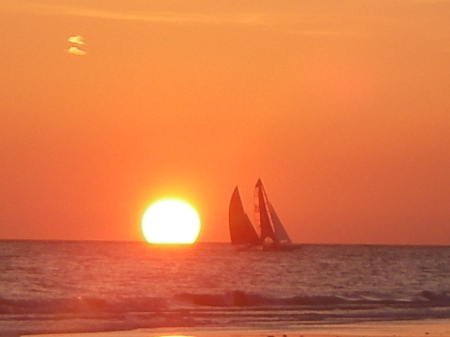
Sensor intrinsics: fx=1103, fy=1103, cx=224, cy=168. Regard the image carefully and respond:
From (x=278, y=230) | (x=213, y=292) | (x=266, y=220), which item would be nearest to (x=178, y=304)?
(x=213, y=292)

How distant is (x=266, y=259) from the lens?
365 feet

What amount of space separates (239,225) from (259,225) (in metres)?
4.99

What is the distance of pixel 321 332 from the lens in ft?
95.9

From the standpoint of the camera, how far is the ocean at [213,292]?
1389 inches

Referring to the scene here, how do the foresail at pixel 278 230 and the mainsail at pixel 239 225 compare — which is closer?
the foresail at pixel 278 230

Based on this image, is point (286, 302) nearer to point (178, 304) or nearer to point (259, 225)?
point (178, 304)

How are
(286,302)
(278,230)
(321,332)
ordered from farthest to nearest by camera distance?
(278,230) → (286,302) → (321,332)

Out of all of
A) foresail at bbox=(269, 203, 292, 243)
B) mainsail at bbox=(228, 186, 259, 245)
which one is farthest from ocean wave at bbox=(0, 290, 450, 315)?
mainsail at bbox=(228, 186, 259, 245)

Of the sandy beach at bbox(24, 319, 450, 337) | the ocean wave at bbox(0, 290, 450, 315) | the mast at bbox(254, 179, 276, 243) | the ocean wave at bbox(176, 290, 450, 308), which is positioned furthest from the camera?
the mast at bbox(254, 179, 276, 243)

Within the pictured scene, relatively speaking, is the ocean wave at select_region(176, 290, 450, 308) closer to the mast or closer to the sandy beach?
the sandy beach

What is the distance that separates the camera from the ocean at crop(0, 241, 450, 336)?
116 ft

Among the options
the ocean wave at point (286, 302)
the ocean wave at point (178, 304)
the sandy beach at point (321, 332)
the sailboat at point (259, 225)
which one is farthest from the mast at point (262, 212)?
the sandy beach at point (321, 332)

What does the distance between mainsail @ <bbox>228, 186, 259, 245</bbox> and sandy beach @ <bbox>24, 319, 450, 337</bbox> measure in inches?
3324

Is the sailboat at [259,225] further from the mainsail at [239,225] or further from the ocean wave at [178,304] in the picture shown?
the ocean wave at [178,304]
